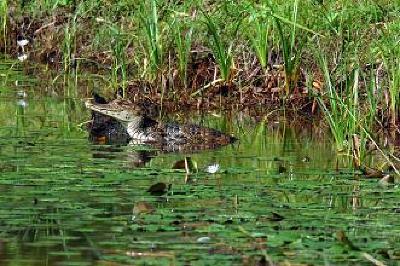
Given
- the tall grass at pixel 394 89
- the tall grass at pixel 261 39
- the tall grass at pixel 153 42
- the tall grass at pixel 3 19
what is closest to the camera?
the tall grass at pixel 394 89

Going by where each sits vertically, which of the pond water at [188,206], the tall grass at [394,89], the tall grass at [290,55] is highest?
the tall grass at [290,55]

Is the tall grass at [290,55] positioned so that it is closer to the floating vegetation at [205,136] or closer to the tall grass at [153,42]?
the floating vegetation at [205,136]

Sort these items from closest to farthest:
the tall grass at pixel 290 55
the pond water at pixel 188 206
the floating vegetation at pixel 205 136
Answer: the pond water at pixel 188 206 < the floating vegetation at pixel 205 136 < the tall grass at pixel 290 55

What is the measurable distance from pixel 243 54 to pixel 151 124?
2.29 metres

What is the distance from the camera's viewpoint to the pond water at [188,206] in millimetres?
7184

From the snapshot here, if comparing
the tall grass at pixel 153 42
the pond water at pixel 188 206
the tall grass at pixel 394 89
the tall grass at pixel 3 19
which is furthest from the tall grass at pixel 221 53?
the tall grass at pixel 3 19

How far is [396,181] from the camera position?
9.23 meters

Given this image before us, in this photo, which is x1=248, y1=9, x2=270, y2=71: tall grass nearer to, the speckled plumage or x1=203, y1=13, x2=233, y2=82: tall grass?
x1=203, y1=13, x2=233, y2=82: tall grass

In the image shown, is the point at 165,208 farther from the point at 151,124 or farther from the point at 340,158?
the point at 151,124

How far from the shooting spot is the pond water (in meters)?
7.18

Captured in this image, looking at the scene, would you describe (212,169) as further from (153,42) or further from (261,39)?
(261,39)

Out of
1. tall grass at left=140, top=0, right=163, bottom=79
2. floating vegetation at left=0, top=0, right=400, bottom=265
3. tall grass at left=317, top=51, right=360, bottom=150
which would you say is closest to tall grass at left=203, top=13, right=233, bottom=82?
floating vegetation at left=0, top=0, right=400, bottom=265

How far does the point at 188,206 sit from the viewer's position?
328 inches

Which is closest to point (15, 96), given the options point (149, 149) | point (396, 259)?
point (149, 149)
